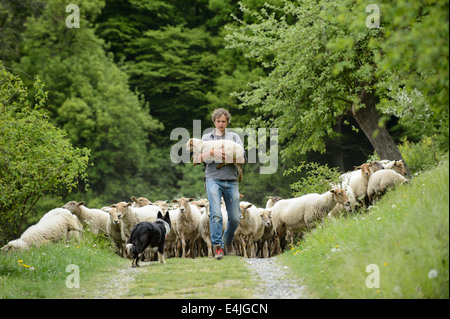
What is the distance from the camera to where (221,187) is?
9383 mm

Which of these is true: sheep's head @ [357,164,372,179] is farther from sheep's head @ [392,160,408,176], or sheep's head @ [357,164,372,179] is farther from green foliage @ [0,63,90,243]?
green foliage @ [0,63,90,243]

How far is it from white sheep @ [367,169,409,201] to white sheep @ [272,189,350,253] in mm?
1505

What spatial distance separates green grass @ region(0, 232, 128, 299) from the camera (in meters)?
6.80

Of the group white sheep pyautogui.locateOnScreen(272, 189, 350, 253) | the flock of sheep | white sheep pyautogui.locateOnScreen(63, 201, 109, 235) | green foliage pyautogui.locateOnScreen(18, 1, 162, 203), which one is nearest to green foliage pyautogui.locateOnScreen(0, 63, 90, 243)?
the flock of sheep

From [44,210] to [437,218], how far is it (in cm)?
2545

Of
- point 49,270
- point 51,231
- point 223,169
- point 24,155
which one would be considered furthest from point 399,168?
point 49,270

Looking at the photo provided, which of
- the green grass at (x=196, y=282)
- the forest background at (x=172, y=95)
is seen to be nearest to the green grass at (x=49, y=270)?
the green grass at (x=196, y=282)

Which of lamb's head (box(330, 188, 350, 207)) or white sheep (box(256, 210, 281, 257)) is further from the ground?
lamb's head (box(330, 188, 350, 207))

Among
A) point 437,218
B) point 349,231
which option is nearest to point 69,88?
point 349,231

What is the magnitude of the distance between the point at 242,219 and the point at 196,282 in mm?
6939

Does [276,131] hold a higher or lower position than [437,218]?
higher

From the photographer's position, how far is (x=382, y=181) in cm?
1270
